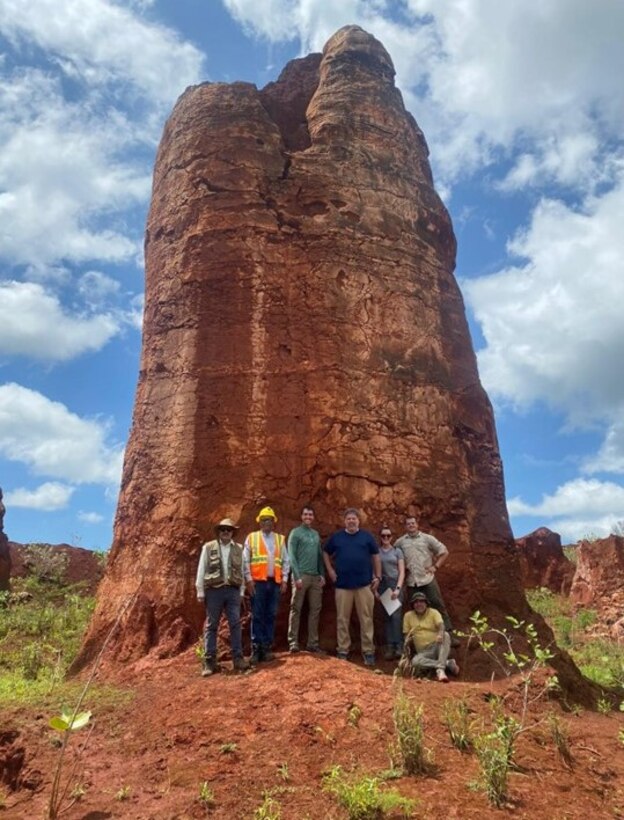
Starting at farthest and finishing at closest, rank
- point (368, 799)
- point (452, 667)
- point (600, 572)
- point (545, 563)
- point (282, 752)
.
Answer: point (545, 563) → point (600, 572) → point (452, 667) → point (282, 752) → point (368, 799)

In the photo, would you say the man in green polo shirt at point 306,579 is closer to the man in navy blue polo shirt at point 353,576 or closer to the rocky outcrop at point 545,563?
the man in navy blue polo shirt at point 353,576

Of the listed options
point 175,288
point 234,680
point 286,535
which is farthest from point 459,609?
point 175,288

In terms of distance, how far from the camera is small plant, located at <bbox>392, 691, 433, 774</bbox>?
16.7ft

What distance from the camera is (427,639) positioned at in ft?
24.6

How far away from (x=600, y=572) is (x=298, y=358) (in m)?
16.1

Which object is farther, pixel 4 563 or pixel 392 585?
pixel 4 563

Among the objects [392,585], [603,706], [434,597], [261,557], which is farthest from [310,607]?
[603,706]

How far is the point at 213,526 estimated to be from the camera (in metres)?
8.44

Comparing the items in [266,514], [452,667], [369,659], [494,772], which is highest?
[266,514]

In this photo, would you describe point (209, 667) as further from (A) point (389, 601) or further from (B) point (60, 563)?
(B) point (60, 563)

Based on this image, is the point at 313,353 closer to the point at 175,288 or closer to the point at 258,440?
the point at 258,440

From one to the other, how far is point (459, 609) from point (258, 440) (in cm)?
324

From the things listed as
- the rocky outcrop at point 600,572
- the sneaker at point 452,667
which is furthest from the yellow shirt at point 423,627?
the rocky outcrop at point 600,572

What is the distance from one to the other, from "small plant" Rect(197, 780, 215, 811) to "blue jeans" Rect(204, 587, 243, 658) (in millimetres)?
2211
